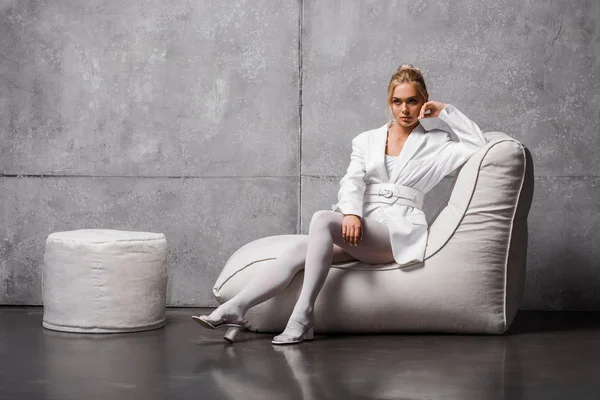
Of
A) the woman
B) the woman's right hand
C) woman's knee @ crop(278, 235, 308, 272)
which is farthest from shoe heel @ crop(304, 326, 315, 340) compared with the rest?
the woman's right hand

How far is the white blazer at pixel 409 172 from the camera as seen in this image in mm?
3904

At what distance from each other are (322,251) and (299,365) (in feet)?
2.13

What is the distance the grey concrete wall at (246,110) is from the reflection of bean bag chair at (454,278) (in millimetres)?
828

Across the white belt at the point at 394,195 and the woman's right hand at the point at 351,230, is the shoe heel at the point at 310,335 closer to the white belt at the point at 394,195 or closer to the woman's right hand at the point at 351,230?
the woman's right hand at the point at 351,230

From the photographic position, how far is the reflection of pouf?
3.94m

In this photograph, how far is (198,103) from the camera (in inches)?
190

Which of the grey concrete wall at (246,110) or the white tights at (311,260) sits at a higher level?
the grey concrete wall at (246,110)

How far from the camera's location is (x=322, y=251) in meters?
3.73

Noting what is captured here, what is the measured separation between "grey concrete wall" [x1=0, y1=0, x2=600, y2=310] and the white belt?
2.54 feet

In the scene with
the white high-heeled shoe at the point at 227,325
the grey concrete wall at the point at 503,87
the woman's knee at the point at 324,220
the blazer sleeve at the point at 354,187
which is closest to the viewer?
the white high-heeled shoe at the point at 227,325

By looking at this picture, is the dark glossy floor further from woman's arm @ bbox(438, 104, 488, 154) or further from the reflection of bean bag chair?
woman's arm @ bbox(438, 104, 488, 154)

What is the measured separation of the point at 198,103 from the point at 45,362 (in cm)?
196

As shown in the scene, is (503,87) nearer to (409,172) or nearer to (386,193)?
(409,172)

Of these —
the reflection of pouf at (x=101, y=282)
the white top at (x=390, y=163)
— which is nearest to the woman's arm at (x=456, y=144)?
the white top at (x=390, y=163)
